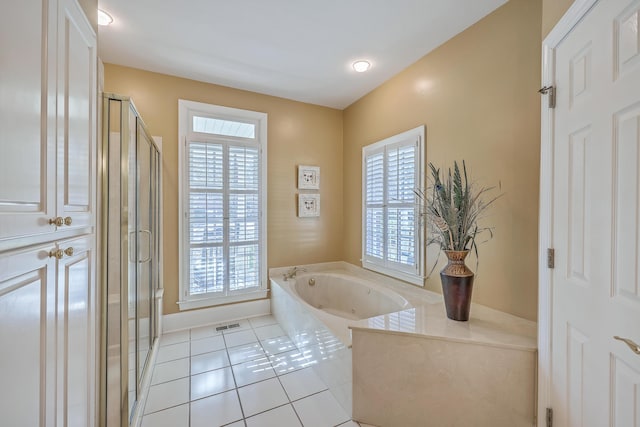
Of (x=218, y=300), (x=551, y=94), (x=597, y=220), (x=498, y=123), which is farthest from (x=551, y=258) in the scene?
(x=218, y=300)

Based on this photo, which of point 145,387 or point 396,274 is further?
point 396,274

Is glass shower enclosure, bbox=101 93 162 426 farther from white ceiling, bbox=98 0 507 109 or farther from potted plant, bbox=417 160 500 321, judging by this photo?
potted plant, bbox=417 160 500 321

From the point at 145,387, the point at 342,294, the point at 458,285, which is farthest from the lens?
the point at 342,294

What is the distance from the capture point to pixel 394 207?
9.09 ft

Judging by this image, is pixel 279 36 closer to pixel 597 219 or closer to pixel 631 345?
pixel 597 219

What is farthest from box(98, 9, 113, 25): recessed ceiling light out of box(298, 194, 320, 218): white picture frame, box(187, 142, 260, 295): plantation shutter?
box(298, 194, 320, 218): white picture frame

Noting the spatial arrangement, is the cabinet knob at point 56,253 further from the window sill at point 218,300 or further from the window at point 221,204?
the window sill at point 218,300

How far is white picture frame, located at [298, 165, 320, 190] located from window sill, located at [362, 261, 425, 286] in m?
1.24

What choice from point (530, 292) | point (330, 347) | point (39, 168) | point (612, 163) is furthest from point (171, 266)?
point (612, 163)

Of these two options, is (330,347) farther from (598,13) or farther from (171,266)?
(598,13)

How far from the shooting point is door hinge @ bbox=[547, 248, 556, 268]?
4.18 feet

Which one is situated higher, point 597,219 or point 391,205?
point 391,205

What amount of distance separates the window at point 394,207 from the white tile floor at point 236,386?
4.32ft

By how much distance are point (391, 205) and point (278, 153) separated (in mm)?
1599
